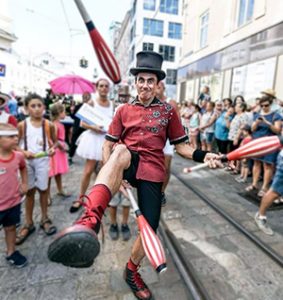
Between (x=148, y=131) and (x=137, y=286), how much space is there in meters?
1.41

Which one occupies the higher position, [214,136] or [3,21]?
[3,21]

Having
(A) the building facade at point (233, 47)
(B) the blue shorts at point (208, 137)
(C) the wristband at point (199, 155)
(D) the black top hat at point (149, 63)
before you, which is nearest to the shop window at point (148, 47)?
(A) the building facade at point (233, 47)

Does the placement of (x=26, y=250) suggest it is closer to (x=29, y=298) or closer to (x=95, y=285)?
(x=29, y=298)

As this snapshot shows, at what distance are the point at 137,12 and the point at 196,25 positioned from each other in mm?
27593

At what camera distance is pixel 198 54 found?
1338cm

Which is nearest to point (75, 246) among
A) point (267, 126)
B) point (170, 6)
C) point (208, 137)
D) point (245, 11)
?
point (267, 126)

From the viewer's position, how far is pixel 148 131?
2229 mm

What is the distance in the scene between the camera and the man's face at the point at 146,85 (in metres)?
2.24

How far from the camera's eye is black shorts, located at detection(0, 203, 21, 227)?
2.50 m

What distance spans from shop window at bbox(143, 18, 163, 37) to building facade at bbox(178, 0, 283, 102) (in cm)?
2443

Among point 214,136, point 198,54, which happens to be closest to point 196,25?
point 198,54

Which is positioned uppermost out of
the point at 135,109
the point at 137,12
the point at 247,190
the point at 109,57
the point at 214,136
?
the point at 137,12

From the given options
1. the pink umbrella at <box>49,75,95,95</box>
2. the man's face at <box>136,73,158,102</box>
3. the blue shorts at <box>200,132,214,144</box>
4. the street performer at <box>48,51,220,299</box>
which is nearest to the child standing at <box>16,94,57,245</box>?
the street performer at <box>48,51,220,299</box>

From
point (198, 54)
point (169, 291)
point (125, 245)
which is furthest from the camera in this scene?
point (198, 54)
